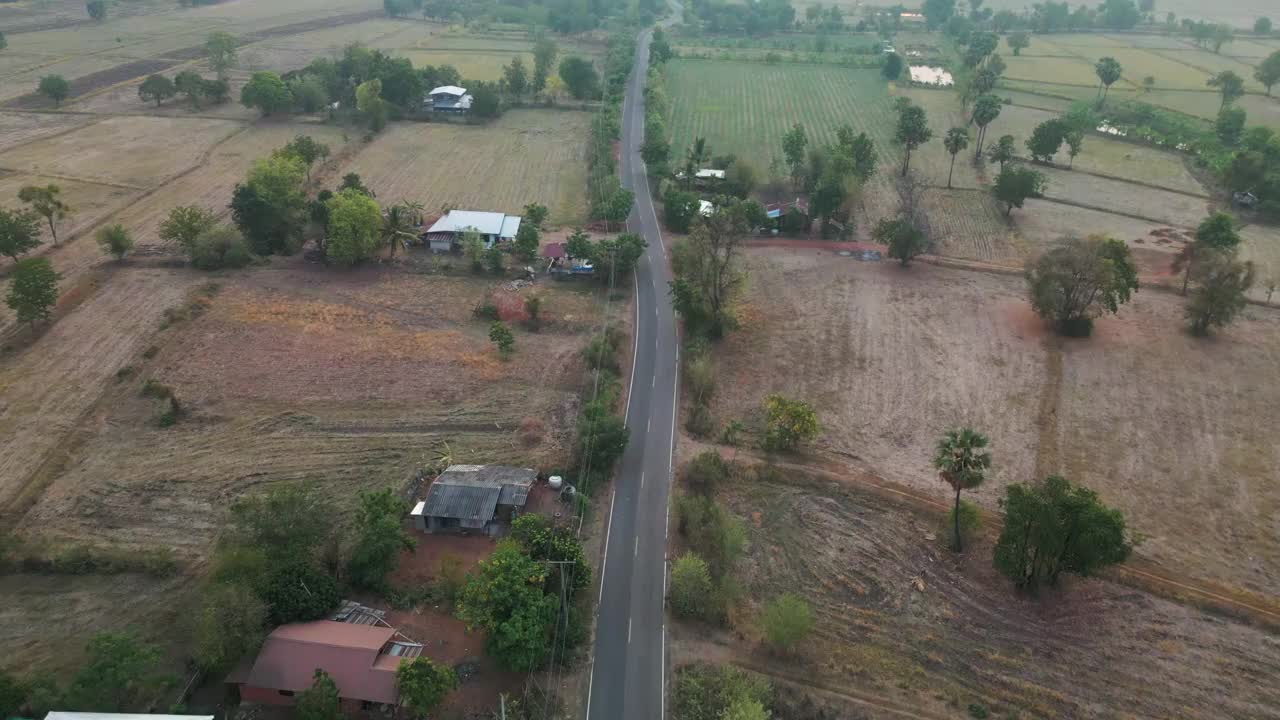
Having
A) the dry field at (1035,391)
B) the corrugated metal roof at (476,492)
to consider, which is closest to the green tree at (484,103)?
the dry field at (1035,391)

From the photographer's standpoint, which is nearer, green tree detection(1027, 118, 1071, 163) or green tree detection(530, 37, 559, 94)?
green tree detection(1027, 118, 1071, 163)

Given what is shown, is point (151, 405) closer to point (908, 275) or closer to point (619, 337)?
point (619, 337)

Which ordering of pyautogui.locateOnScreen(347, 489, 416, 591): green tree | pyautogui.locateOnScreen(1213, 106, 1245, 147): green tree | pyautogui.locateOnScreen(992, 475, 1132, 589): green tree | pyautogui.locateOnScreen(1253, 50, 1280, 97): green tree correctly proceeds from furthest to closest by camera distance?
pyautogui.locateOnScreen(1253, 50, 1280, 97): green tree, pyautogui.locateOnScreen(1213, 106, 1245, 147): green tree, pyautogui.locateOnScreen(347, 489, 416, 591): green tree, pyautogui.locateOnScreen(992, 475, 1132, 589): green tree

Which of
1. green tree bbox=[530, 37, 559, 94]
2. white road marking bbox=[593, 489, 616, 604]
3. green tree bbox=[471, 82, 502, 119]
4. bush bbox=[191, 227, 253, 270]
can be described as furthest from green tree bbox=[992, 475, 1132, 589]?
green tree bbox=[530, 37, 559, 94]

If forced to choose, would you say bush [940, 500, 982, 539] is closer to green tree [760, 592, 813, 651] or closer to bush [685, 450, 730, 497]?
green tree [760, 592, 813, 651]

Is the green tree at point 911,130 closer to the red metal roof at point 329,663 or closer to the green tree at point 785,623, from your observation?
the green tree at point 785,623

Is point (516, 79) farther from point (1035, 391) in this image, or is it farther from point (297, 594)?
point (297, 594)
